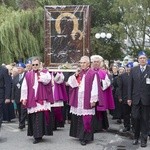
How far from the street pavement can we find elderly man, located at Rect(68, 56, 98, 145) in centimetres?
28

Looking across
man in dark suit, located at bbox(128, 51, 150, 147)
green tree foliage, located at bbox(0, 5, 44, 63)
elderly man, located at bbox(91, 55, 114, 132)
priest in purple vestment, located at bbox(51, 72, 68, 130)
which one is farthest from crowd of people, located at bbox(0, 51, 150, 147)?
green tree foliage, located at bbox(0, 5, 44, 63)

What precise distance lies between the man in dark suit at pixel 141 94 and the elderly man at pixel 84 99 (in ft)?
2.52

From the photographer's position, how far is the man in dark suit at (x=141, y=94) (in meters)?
8.80

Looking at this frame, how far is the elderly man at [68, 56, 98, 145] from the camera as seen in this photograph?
29.5 ft

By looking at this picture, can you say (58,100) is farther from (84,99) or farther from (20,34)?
(20,34)

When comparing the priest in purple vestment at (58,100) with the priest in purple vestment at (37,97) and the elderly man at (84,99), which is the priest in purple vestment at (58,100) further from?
the elderly man at (84,99)

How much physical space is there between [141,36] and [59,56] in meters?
18.3

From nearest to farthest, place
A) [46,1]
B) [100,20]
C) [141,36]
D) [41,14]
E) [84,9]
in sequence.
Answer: [84,9], [41,14], [46,1], [141,36], [100,20]

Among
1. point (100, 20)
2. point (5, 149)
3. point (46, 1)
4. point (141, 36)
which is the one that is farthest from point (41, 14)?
point (5, 149)

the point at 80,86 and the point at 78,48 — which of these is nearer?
the point at 80,86

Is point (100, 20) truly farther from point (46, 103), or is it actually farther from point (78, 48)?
point (46, 103)

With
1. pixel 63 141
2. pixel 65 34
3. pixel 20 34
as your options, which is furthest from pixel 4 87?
pixel 20 34

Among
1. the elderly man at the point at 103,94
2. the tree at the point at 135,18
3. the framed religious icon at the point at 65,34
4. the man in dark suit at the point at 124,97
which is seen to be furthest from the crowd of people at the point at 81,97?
the tree at the point at 135,18

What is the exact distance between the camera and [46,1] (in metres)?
25.2
